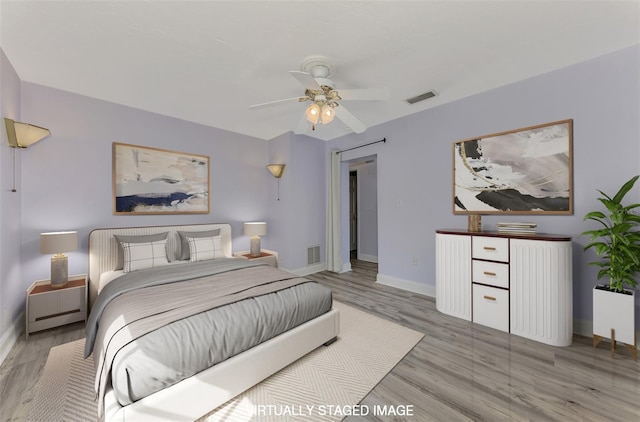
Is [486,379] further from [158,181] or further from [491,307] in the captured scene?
[158,181]

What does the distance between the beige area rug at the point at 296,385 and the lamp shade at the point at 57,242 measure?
97cm

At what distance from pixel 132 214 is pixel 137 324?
249 centimetres

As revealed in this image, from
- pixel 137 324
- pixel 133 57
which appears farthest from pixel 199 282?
pixel 133 57

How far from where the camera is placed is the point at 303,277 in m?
2.85

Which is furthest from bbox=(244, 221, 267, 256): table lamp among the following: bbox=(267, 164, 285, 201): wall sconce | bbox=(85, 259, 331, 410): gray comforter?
bbox=(85, 259, 331, 410): gray comforter

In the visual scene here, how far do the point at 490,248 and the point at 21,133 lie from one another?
505 centimetres

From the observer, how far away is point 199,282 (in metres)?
2.32

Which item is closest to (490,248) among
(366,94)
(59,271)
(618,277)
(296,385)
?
(618,277)

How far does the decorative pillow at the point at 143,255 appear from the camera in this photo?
9.50ft

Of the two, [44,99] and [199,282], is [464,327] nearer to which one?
[199,282]

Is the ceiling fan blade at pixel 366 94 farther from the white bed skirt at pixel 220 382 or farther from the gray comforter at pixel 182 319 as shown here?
the white bed skirt at pixel 220 382

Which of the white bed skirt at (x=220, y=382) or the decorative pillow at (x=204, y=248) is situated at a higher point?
the decorative pillow at (x=204, y=248)

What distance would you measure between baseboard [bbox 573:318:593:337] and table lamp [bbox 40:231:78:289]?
17.7 feet

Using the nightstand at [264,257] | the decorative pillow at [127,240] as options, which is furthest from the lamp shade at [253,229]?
the decorative pillow at [127,240]
